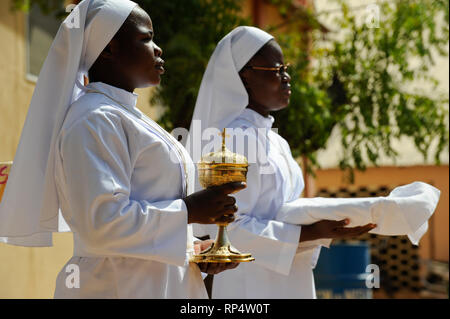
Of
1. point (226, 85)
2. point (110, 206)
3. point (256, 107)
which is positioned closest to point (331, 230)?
point (256, 107)

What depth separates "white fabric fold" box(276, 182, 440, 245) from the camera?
3.20 metres

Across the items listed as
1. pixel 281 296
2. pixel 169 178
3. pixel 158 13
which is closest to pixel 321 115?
pixel 158 13

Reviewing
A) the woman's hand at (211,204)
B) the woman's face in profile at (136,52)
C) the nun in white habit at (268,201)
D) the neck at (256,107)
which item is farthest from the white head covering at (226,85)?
the woman's hand at (211,204)

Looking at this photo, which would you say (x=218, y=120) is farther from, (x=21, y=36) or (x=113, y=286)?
(x=21, y=36)

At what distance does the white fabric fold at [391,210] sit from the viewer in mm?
3201

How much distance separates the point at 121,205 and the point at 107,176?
106 millimetres

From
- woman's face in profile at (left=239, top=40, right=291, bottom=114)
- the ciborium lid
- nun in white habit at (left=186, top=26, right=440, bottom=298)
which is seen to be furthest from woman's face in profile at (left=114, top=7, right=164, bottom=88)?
woman's face in profile at (left=239, top=40, right=291, bottom=114)

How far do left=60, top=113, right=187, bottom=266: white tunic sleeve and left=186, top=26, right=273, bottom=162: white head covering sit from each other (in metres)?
1.57

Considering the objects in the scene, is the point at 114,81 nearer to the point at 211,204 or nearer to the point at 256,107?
the point at 211,204

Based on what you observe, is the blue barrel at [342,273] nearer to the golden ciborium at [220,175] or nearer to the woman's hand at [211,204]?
the golden ciborium at [220,175]

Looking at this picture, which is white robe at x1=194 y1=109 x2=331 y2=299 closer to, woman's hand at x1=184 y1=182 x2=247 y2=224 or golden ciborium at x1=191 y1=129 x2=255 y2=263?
golden ciborium at x1=191 y1=129 x2=255 y2=263

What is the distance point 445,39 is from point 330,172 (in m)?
7.04

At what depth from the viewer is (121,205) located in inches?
79.4

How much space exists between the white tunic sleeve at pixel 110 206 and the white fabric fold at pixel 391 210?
4.50ft
